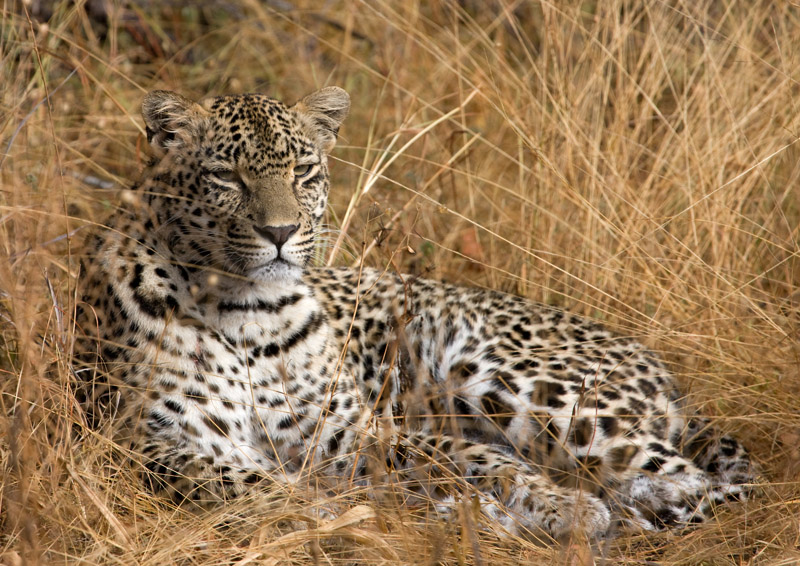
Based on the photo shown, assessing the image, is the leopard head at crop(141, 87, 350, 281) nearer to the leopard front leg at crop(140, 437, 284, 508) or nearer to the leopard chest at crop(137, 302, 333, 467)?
the leopard chest at crop(137, 302, 333, 467)

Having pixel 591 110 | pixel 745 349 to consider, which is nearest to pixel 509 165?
pixel 591 110

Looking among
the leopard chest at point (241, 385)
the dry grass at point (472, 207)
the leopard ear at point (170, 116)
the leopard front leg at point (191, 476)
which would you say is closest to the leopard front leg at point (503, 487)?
the dry grass at point (472, 207)

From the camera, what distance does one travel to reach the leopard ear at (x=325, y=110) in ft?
16.8

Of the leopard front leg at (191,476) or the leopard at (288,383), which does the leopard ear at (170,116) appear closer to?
the leopard at (288,383)

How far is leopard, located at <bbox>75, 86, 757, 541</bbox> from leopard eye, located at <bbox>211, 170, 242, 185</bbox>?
14 millimetres

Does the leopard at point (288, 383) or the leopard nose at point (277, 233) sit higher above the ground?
the leopard nose at point (277, 233)

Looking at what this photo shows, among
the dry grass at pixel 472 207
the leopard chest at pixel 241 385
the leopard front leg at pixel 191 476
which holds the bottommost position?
the leopard front leg at pixel 191 476

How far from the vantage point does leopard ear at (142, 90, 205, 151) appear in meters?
4.61

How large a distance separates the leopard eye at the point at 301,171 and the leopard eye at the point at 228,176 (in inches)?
12.0

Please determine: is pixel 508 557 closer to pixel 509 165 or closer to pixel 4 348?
pixel 4 348

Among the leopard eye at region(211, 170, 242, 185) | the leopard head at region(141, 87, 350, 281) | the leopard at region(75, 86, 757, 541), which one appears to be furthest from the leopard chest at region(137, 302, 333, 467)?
the leopard eye at region(211, 170, 242, 185)

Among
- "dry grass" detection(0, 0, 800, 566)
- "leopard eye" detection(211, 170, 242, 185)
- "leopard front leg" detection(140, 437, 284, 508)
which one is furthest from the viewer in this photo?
"leopard eye" detection(211, 170, 242, 185)

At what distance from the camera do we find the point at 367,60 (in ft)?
28.8

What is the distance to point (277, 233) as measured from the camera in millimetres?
4375
